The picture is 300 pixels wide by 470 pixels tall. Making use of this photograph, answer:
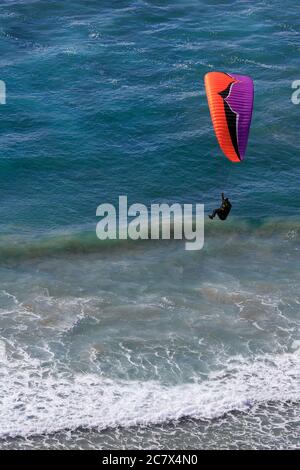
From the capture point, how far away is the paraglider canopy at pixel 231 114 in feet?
162

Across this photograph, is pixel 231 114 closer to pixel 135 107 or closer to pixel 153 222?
pixel 153 222

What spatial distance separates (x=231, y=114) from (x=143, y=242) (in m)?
15.6

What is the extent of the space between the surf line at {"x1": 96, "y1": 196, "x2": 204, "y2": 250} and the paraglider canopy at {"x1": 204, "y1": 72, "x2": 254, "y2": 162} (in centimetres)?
1336

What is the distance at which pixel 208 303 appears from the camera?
55.9 meters

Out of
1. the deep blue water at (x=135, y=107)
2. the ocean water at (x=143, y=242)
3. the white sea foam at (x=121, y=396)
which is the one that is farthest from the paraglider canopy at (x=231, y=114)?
the deep blue water at (x=135, y=107)

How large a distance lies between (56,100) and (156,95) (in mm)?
9030

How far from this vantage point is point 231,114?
49.5 meters

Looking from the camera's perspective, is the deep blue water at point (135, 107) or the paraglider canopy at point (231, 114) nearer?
the paraglider canopy at point (231, 114)

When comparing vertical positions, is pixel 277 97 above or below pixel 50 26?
below

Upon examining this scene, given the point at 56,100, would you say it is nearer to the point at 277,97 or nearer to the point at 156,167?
the point at 156,167

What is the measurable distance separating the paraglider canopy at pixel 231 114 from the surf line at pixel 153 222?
13.4 meters

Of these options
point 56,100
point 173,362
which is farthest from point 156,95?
point 173,362

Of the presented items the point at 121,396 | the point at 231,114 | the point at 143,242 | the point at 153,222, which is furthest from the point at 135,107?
the point at 121,396

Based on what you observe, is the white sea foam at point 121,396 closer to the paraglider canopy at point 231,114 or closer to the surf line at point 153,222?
the paraglider canopy at point 231,114
